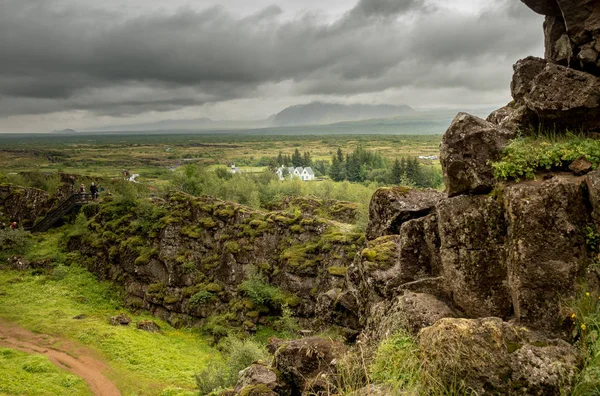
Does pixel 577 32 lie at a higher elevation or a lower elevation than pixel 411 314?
higher

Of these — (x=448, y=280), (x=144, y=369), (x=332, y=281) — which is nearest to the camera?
(x=448, y=280)

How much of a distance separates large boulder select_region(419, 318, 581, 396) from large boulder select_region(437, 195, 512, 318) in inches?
78.4

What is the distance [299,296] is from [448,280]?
2519cm

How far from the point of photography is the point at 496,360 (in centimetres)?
788

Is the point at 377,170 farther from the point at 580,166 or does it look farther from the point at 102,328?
the point at 580,166

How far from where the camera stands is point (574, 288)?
9055 millimetres

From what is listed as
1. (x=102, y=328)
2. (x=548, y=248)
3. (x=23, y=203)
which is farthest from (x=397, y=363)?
(x=23, y=203)

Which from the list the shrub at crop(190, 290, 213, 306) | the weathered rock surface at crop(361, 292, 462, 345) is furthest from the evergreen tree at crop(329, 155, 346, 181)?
the weathered rock surface at crop(361, 292, 462, 345)

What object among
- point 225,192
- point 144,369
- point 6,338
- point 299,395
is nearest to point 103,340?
point 144,369

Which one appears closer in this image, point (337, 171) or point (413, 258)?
point (413, 258)

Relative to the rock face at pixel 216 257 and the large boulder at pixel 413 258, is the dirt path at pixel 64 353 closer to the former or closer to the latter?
the rock face at pixel 216 257

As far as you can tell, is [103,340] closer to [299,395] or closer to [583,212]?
[299,395]

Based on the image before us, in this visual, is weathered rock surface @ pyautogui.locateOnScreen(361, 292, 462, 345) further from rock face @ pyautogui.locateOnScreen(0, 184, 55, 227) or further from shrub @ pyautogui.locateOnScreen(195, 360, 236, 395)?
rock face @ pyautogui.locateOnScreen(0, 184, 55, 227)

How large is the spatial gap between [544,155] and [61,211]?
5703 centimetres
